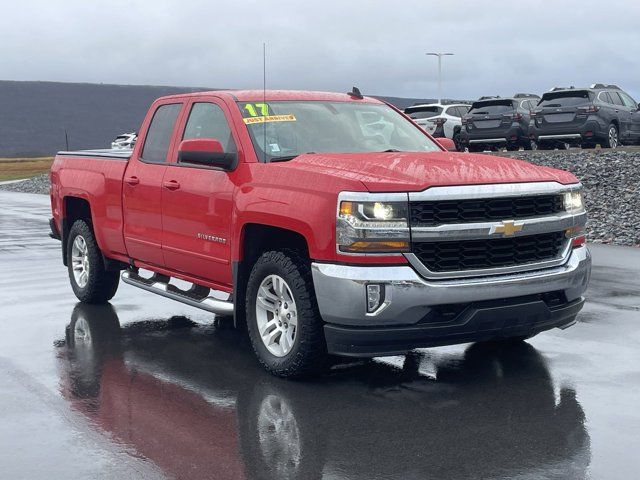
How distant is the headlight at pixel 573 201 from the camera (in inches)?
263

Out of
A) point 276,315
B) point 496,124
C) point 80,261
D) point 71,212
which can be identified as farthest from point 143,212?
point 496,124

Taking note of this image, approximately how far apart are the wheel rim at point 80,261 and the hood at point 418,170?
140 inches

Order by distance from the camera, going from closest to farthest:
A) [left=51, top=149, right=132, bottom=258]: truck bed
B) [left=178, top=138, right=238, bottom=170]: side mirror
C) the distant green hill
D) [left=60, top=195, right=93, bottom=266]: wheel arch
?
[left=178, top=138, right=238, bottom=170]: side mirror, [left=51, top=149, right=132, bottom=258]: truck bed, [left=60, top=195, right=93, bottom=266]: wheel arch, the distant green hill

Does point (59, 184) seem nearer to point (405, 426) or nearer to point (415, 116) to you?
point (405, 426)

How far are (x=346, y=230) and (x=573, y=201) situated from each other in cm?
178

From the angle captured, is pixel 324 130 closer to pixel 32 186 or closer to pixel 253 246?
pixel 253 246

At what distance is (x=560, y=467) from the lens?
4789 millimetres

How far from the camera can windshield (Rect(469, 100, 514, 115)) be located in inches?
1100

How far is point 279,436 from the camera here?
17.5 feet

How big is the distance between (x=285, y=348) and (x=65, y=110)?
8174 centimetres

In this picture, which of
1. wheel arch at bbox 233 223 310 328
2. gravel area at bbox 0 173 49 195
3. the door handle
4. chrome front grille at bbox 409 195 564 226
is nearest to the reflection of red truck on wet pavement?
wheel arch at bbox 233 223 310 328

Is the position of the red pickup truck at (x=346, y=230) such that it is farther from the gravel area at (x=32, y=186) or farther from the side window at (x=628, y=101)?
the gravel area at (x=32, y=186)

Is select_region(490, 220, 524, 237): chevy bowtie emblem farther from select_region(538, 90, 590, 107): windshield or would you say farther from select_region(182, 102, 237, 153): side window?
select_region(538, 90, 590, 107): windshield

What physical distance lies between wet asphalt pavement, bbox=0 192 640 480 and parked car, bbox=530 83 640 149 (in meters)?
17.3
